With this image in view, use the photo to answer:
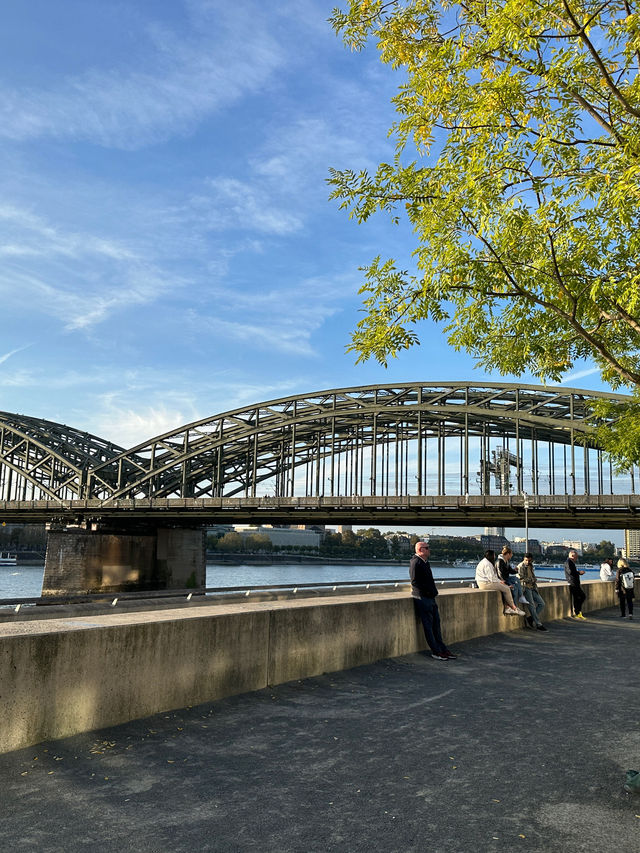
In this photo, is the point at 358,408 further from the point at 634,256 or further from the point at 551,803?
the point at 551,803

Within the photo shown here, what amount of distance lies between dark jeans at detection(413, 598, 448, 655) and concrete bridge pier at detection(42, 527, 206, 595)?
6448 cm

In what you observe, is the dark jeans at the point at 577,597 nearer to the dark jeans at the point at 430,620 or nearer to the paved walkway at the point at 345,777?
the dark jeans at the point at 430,620

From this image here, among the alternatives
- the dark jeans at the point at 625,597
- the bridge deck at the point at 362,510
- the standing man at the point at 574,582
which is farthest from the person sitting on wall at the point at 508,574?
the bridge deck at the point at 362,510

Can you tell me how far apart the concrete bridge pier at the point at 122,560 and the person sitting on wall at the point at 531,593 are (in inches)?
2411

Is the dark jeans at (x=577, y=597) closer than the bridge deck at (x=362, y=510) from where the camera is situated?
Yes

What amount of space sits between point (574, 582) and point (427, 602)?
30.5 ft

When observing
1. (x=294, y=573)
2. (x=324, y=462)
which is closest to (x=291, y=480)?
(x=324, y=462)

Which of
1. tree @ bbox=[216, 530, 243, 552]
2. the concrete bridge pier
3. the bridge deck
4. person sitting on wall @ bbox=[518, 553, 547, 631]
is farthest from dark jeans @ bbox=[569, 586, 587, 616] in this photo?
tree @ bbox=[216, 530, 243, 552]

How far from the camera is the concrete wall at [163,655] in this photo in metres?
5.60

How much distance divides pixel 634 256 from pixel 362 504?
5086cm

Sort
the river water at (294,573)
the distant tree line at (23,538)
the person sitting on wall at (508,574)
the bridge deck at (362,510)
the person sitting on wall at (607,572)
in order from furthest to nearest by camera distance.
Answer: the distant tree line at (23,538)
the river water at (294,573)
the bridge deck at (362,510)
the person sitting on wall at (607,572)
the person sitting on wall at (508,574)

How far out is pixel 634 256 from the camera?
30.8 ft

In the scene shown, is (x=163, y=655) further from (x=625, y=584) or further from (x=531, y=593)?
(x=625, y=584)

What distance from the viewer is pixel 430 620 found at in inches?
436
